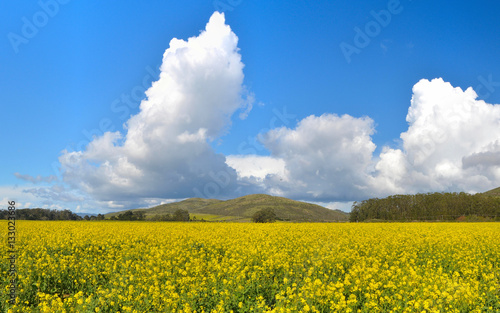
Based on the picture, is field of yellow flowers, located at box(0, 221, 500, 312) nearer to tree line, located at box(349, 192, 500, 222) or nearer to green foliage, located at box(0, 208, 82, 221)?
green foliage, located at box(0, 208, 82, 221)

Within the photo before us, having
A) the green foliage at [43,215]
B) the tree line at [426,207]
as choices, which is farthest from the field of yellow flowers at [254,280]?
the tree line at [426,207]

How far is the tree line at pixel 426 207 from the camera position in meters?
98.9

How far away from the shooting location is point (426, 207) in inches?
4235

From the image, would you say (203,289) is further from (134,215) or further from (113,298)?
(134,215)

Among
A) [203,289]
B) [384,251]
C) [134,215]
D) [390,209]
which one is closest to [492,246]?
[384,251]

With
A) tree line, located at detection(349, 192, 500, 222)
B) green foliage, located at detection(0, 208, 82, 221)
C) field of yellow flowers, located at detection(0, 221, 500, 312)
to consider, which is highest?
tree line, located at detection(349, 192, 500, 222)

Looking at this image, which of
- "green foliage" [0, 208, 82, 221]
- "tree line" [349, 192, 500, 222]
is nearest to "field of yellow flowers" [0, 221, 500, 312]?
"green foliage" [0, 208, 82, 221]

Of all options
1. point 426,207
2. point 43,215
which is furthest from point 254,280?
point 426,207

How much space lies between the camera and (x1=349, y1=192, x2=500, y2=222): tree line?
325ft

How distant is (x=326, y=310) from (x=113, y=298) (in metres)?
5.79

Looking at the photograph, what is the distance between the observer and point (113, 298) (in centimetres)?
884

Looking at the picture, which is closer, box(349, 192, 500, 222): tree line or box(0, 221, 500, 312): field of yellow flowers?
box(0, 221, 500, 312): field of yellow flowers

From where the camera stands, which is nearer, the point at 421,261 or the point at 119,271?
the point at 119,271

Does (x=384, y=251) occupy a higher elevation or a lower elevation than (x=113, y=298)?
higher
